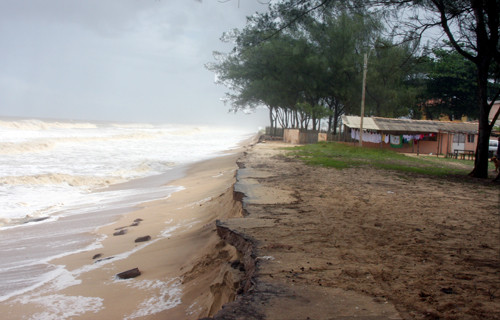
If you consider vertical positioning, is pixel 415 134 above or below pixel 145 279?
above

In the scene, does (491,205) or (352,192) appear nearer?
(491,205)

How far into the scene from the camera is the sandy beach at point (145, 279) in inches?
139

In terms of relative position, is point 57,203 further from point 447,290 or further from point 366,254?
point 447,290

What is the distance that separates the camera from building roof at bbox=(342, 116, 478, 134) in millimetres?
25359

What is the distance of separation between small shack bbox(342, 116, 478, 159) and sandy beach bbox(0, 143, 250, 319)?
20661mm

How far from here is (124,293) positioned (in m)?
4.05

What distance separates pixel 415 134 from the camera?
85.7ft

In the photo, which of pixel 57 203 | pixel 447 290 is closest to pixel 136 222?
pixel 57 203

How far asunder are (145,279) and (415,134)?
978 inches

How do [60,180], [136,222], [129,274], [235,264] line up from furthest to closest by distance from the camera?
[60,180] → [136,222] → [129,274] → [235,264]

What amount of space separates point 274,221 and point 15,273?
10.4 feet

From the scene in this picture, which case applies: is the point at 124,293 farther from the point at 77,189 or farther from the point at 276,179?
the point at 77,189

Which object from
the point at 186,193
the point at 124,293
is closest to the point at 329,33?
the point at 186,193

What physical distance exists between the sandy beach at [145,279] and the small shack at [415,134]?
67.8 feet
